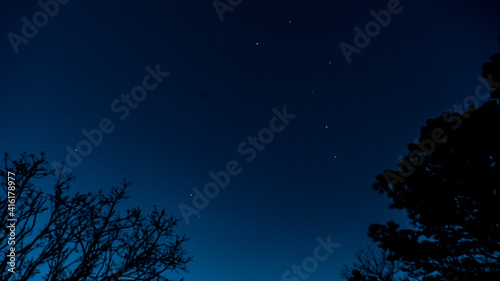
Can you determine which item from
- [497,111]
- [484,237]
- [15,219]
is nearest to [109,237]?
[15,219]

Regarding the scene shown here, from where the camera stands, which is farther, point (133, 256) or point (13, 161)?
point (133, 256)

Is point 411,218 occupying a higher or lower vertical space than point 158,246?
lower

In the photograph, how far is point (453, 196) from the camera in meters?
6.97

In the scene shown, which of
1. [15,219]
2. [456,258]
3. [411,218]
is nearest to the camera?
[15,219]

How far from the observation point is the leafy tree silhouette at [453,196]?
20.6ft

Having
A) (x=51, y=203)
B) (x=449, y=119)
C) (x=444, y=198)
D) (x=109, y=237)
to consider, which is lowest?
(x=444, y=198)

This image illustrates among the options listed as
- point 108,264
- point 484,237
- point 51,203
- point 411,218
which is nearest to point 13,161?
point 51,203

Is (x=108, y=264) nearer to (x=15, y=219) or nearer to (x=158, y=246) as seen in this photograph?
(x=158, y=246)

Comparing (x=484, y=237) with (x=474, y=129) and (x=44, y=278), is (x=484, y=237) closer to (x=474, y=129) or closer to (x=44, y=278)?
(x=474, y=129)

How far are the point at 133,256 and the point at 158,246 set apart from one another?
0.98 metres

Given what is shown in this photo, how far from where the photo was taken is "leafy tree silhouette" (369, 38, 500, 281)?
6.29 meters

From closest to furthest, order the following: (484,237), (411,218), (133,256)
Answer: (484,237) < (411,218) < (133,256)

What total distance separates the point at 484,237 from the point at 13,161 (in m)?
13.8

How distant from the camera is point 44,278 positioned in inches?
260
